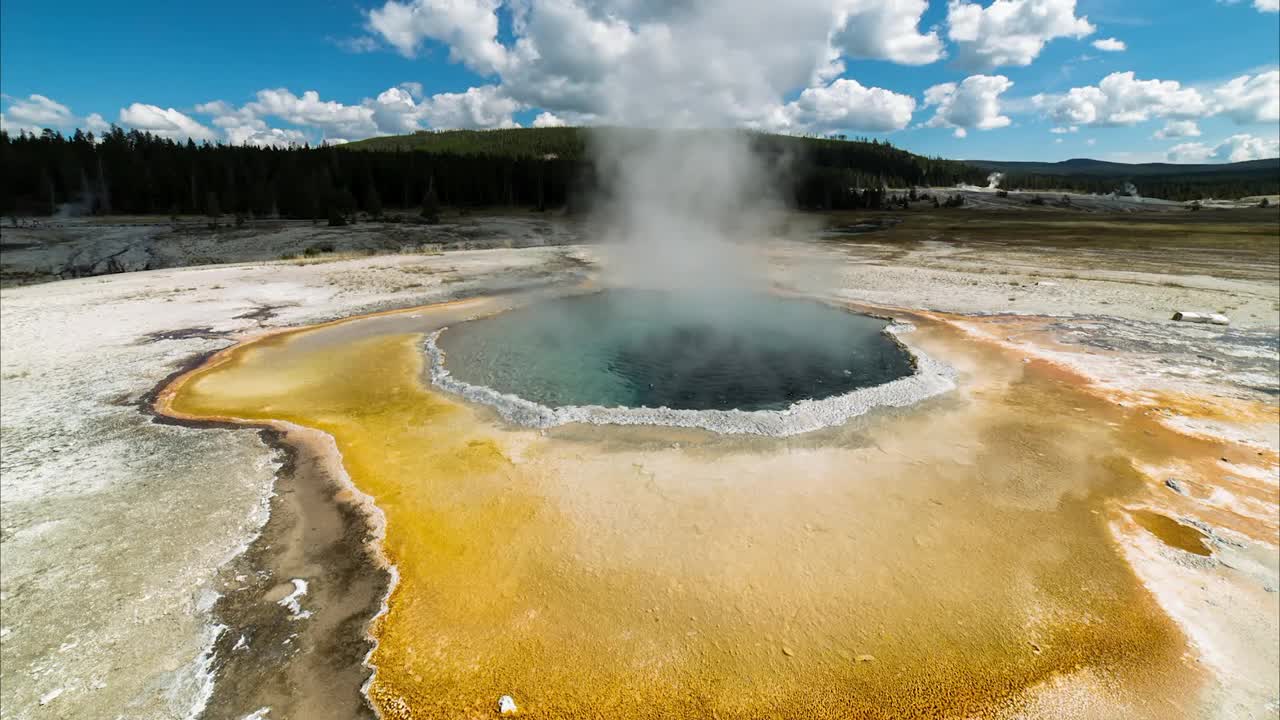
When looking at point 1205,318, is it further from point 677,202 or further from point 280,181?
point 280,181

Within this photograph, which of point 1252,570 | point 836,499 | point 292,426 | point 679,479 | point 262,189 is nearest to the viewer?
point 1252,570

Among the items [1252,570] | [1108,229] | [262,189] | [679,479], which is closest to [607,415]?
[679,479]

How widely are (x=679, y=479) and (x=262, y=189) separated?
1406 inches

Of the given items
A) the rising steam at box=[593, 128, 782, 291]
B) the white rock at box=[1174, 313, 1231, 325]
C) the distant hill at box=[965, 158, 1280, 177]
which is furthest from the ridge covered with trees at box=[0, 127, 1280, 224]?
the distant hill at box=[965, 158, 1280, 177]

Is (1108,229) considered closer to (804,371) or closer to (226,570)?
(804,371)

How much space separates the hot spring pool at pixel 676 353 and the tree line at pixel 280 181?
20334mm

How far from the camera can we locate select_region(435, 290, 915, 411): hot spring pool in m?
6.49

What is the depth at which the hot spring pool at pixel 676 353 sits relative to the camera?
256 inches

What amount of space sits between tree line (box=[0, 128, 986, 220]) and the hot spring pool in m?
20.3

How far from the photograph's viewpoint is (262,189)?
102ft

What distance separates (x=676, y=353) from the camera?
26.8ft

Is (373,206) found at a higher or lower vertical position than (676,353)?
higher

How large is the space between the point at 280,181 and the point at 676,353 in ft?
108

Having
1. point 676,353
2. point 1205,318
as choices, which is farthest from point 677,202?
point 1205,318
